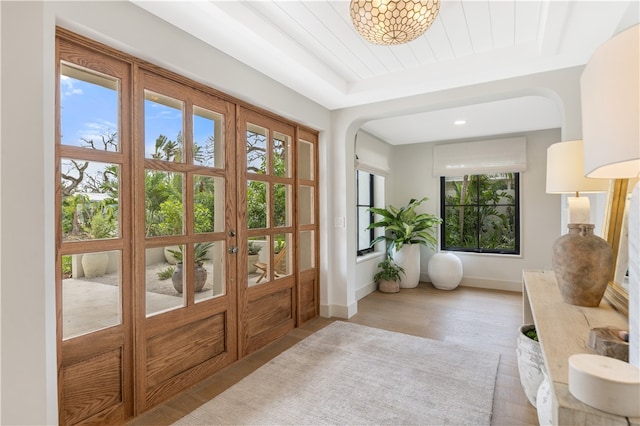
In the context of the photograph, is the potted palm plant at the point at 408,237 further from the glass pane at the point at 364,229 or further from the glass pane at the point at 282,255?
the glass pane at the point at 282,255

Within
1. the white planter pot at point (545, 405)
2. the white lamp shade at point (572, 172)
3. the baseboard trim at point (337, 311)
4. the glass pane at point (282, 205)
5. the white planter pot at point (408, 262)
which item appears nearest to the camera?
the white planter pot at point (545, 405)

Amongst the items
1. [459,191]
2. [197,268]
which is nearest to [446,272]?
[459,191]

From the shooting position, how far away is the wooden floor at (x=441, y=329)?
1.95 metres

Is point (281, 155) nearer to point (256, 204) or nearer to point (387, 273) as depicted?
point (256, 204)

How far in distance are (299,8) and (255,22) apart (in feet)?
0.93

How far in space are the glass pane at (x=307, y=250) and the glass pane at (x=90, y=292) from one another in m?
1.86

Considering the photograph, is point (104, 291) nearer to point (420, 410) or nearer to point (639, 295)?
point (420, 410)

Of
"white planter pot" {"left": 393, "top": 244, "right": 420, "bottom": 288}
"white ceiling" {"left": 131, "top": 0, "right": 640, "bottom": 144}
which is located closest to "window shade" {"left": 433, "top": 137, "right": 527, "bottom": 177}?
"white planter pot" {"left": 393, "top": 244, "right": 420, "bottom": 288}

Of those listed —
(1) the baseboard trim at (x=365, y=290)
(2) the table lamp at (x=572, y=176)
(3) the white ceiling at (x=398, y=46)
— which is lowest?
(1) the baseboard trim at (x=365, y=290)

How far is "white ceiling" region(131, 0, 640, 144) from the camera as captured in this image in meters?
1.83

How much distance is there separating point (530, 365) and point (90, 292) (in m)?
2.49

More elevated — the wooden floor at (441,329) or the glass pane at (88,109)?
the glass pane at (88,109)

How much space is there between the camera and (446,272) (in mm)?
4816

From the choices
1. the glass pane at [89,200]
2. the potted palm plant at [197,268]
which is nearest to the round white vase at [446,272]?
the potted palm plant at [197,268]
